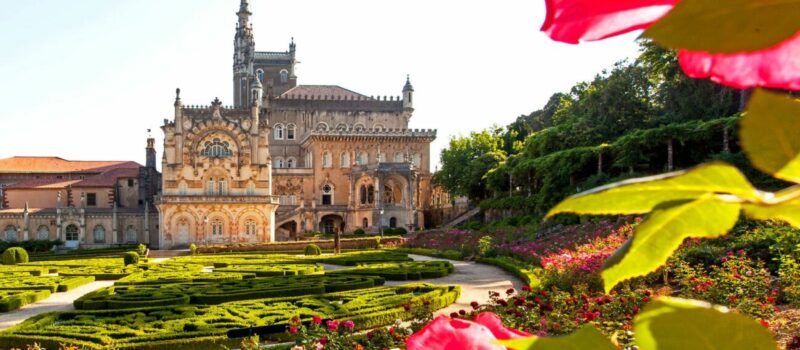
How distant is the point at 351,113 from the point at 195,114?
1575 cm

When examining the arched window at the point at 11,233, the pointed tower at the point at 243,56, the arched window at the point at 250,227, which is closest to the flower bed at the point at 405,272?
the arched window at the point at 250,227

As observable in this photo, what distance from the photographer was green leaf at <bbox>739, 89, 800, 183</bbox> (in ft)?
1.45

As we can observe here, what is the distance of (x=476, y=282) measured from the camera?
16641 millimetres

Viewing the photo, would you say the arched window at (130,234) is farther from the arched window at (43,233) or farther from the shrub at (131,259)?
the shrub at (131,259)

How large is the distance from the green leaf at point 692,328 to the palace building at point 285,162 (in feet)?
99.4

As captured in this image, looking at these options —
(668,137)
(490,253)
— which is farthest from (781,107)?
(668,137)

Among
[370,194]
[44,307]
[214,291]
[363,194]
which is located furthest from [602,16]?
[363,194]

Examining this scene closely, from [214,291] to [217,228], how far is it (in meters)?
25.3

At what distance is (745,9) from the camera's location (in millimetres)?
411

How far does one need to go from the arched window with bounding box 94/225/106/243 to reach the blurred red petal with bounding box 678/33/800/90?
44340 millimetres

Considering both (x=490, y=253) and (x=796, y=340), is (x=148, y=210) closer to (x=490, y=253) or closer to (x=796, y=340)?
(x=490, y=253)

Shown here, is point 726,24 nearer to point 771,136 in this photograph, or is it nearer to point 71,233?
point 771,136

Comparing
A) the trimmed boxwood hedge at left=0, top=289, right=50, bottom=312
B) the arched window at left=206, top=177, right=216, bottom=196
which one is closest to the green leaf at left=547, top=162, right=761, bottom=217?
the trimmed boxwood hedge at left=0, top=289, right=50, bottom=312

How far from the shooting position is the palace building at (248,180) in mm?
39875
